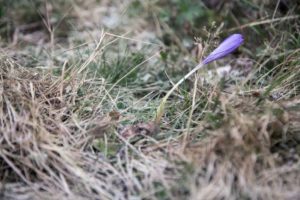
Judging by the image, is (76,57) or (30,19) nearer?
(76,57)

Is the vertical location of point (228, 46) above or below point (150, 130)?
above

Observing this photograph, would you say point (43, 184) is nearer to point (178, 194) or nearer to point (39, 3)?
point (178, 194)

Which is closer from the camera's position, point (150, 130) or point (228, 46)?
point (150, 130)

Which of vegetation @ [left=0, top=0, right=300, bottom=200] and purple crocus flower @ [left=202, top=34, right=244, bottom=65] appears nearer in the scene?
vegetation @ [left=0, top=0, right=300, bottom=200]

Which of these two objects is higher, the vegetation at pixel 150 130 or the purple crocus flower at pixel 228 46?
the purple crocus flower at pixel 228 46

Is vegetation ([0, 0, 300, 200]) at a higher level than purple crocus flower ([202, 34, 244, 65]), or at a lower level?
lower

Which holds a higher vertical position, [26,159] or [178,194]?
Answer: [26,159]

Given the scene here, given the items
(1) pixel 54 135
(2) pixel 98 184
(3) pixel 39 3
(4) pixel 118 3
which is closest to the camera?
(2) pixel 98 184

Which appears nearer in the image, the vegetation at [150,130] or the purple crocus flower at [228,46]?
the vegetation at [150,130]

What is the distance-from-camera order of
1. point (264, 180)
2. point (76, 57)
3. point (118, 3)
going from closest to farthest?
point (264, 180) → point (76, 57) → point (118, 3)

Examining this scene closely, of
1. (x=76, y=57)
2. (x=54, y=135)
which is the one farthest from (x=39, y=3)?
(x=54, y=135)
